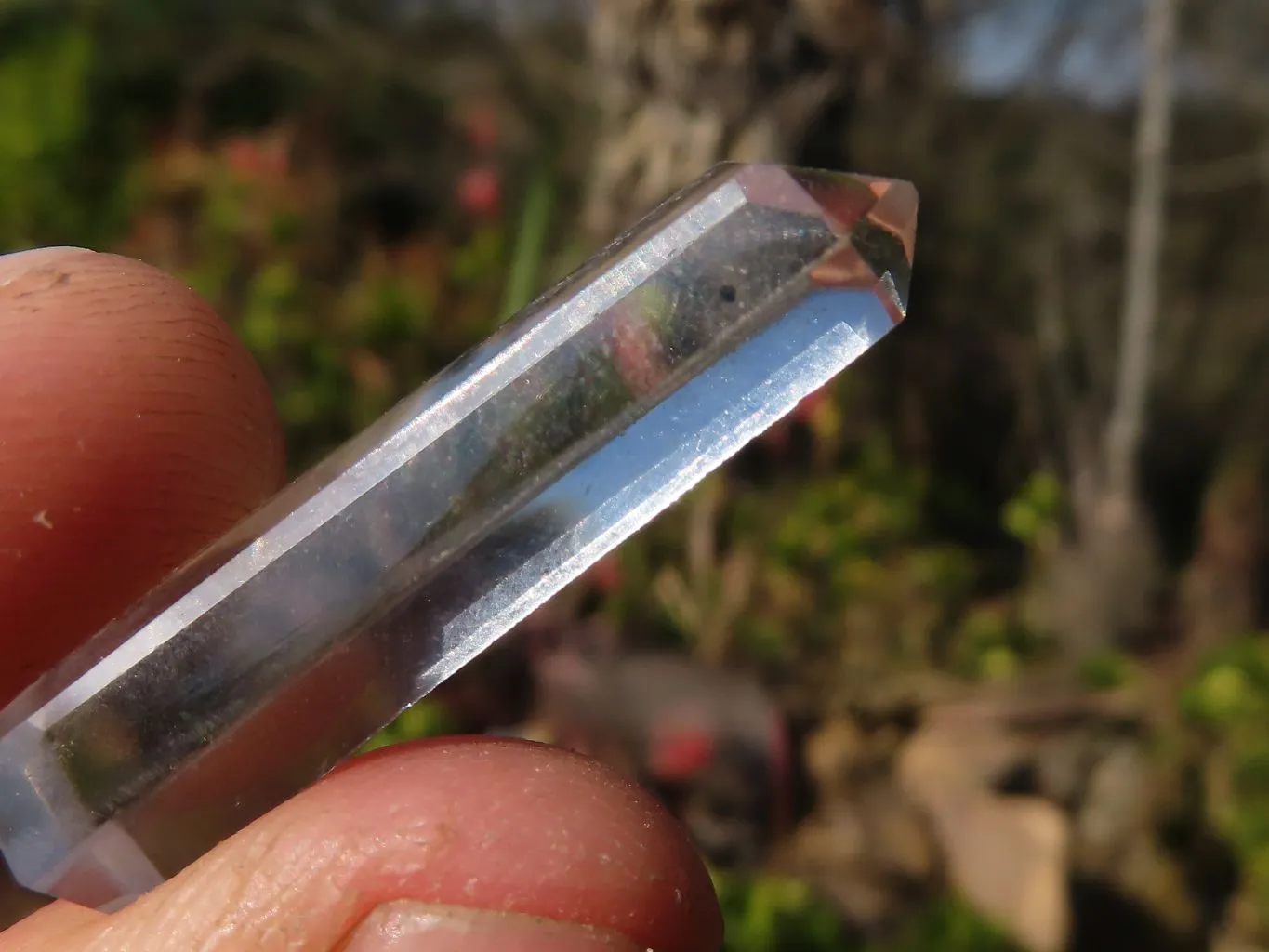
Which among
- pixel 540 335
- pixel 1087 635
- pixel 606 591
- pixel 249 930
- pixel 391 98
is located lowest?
pixel 1087 635

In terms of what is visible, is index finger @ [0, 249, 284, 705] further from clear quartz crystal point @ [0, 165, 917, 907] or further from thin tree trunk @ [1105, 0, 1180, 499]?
thin tree trunk @ [1105, 0, 1180, 499]

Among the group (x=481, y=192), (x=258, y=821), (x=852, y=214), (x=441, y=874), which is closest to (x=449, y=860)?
(x=441, y=874)

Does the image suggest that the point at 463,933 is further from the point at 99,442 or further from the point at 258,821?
the point at 99,442

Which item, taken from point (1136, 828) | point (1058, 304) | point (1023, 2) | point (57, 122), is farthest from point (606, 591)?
point (57, 122)

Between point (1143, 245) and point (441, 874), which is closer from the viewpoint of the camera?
point (441, 874)

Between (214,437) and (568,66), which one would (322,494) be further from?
(568,66)

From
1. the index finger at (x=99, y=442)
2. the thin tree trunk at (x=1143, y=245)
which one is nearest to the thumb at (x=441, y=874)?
the index finger at (x=99, y=442)
